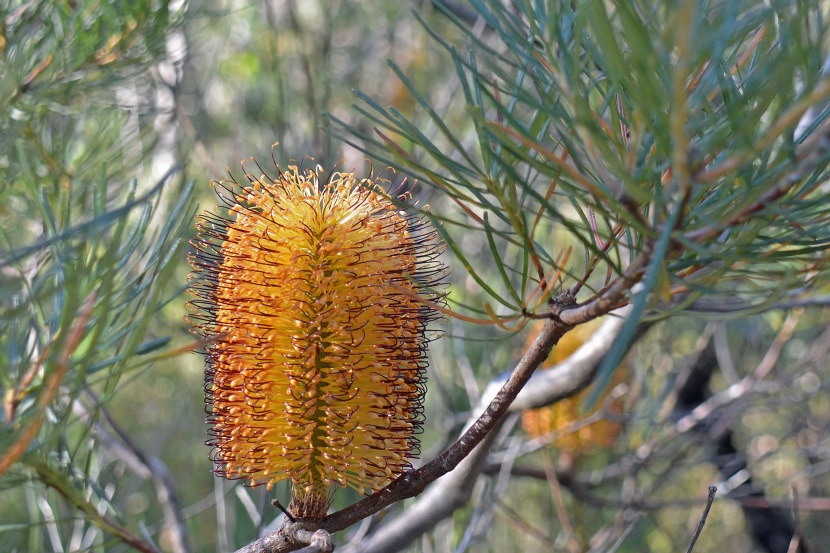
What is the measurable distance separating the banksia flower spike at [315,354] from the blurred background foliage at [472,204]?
2.7 inches

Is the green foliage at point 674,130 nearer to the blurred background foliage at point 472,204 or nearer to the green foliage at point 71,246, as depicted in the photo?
the blurred background foliage at point 472,204

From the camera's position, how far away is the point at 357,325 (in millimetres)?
616

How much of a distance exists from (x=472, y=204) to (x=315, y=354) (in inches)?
7.4

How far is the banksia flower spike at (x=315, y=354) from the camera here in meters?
0.62

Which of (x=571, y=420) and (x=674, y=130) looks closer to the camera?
(x=674, y=130)

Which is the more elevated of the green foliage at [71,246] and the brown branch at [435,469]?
the green foliage at [71,246]

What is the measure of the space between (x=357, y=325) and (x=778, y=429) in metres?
4.07

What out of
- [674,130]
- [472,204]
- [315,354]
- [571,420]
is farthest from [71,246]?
[571,420]

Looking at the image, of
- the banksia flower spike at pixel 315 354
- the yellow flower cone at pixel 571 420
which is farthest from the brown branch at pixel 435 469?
the yellow flower cone at pixel 571 420

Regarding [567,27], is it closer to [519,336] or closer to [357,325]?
[357,325]

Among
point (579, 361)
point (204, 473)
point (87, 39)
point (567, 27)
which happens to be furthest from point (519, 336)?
point (204, 473)

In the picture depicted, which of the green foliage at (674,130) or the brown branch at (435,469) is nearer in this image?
the green foliage at (674,130)

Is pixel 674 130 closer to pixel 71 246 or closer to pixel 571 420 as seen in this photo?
pixel 71 246

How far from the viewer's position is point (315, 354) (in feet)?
2.04
